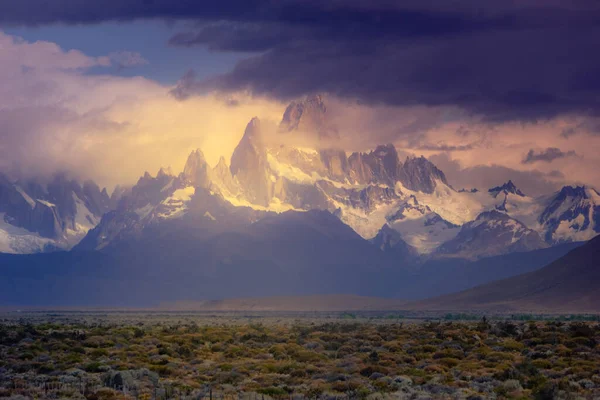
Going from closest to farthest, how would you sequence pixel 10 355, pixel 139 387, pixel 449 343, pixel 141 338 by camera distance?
pixel 139 387 → pixel 10 355 → pixel 449 343 → pixel 141 338

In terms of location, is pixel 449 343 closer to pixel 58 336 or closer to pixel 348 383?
pixel 348 383

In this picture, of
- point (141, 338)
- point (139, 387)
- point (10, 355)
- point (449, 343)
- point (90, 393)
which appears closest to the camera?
point (90, 393)

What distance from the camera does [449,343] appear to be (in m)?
86.0

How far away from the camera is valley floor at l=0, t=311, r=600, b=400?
57469 millimetres

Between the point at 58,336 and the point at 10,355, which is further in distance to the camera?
the point at 58,336

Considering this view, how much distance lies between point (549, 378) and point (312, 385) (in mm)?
14000

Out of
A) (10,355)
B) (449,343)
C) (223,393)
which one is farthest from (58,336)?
(223,393)

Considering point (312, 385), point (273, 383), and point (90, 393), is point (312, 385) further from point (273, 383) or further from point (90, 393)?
point (90, 393)

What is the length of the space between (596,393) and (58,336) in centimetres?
5860

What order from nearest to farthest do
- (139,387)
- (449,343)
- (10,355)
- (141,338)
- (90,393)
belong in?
1. (90,393)
2. (139,387)
3. (10,355)
4. (449,343)
5. (141,338)

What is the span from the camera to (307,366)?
69.2m

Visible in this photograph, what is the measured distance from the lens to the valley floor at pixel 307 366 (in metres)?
57.5

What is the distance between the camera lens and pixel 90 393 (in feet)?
181

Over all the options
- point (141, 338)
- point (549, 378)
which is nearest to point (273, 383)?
point (549, 378)
